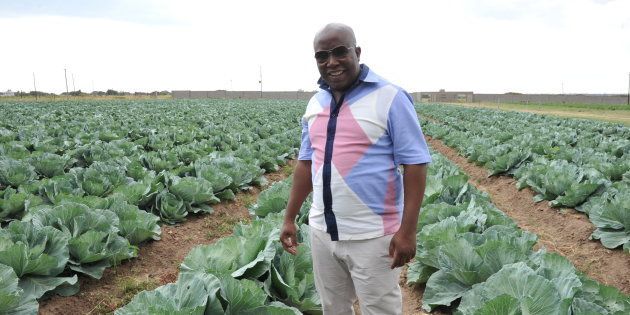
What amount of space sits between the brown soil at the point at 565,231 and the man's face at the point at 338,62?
4.25m

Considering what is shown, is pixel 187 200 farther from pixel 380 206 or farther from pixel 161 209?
pixel 380 206

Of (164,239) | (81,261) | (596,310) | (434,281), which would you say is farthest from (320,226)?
(164,239)

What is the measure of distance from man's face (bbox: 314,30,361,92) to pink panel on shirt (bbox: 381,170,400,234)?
0.53 m

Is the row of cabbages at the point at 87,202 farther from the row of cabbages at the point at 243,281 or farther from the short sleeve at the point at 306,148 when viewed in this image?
the short sleeve at the point at 306,148

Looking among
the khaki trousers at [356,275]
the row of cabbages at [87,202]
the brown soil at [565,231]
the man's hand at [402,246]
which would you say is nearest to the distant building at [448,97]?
the brown soil at [565,231]

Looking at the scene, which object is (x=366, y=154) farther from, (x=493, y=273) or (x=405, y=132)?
(x=493, y=273)

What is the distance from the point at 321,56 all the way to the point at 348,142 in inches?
17.6

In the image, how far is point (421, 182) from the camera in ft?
7.39

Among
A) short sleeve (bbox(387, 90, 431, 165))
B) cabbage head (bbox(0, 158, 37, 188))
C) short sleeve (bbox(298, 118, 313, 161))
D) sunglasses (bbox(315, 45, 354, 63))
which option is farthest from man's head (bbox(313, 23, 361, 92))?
cabbage head (bbox(0, 158, 37, 188))

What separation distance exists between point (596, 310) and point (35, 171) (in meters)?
8.19

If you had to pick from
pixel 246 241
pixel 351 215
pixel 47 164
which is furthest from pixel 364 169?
pixel 47 164

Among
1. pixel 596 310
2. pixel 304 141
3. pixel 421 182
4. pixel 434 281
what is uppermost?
pixel 304 141

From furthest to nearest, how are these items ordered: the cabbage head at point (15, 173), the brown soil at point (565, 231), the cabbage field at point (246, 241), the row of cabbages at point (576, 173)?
the cabbage head at point (15, 173)
the row of cabbages at point (576, 173)
the brown soil at point (565, 231)
the cabbage field at point (246, 241)

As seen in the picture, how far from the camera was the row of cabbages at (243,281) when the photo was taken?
8.14 ft
